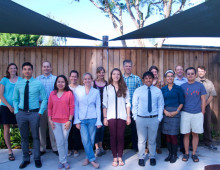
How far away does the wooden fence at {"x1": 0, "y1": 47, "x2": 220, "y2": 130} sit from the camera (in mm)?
5664

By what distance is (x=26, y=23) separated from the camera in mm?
4094

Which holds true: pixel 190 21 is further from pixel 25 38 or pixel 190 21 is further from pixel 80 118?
pixel 25 38

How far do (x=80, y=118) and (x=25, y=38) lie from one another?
14.3m

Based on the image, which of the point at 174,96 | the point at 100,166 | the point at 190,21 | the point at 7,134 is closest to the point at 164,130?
the point at 174,96

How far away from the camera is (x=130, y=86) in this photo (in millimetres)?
4242

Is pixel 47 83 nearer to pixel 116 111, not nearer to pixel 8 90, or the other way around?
pixel 8 90

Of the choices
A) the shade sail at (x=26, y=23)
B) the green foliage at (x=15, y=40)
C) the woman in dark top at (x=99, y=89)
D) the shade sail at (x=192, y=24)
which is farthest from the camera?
the green foliage at (x=15, y=40)

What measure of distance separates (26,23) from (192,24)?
3.07 m

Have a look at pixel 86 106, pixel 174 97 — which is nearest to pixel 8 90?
pixel 86 106

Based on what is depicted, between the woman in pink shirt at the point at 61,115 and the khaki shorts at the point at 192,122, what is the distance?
1.99 meters

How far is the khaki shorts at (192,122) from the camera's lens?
12.4 feet

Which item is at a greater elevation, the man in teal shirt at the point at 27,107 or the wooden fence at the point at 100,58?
the wooden fence at the point at 100,58

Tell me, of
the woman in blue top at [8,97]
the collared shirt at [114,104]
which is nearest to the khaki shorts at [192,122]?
the collared shirt at [114,104]

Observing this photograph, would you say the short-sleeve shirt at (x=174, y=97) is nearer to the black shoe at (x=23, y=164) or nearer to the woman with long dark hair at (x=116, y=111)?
the woman with long dark hair at (x=116, y=111)
